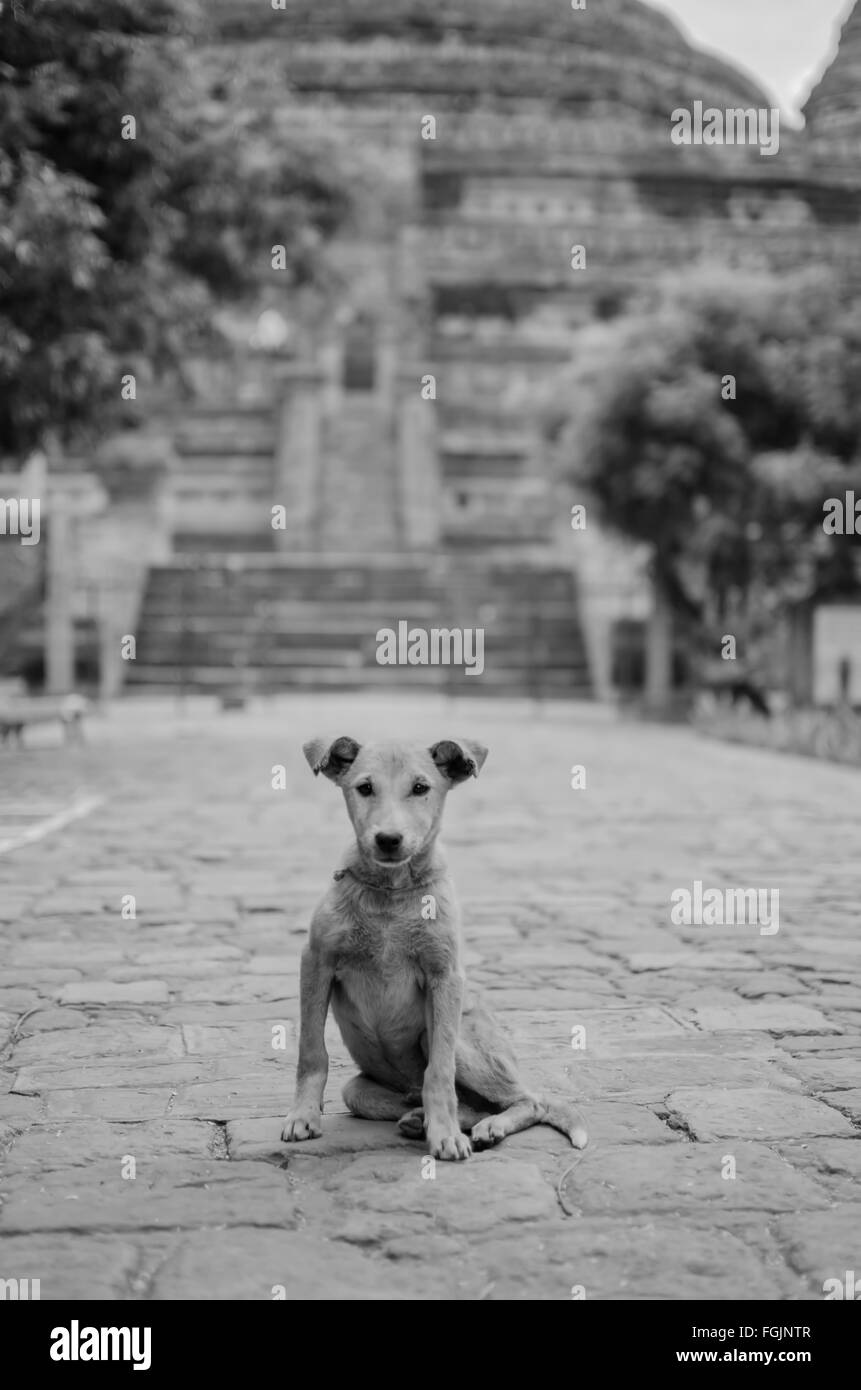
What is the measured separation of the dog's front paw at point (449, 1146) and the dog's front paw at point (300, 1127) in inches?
10.5

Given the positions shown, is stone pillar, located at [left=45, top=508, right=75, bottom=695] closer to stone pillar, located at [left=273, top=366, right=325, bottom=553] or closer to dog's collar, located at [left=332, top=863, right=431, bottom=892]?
stone pillar, located at [left=273, top=366, right=325, bottom=553]

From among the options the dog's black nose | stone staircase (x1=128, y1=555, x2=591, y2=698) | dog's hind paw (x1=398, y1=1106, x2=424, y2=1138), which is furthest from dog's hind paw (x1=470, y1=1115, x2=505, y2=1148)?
stone staircase (x1=128, y1=555, x2=591, y2=698)

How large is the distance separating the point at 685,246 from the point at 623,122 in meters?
7.73

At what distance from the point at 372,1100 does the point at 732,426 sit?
13141 mm

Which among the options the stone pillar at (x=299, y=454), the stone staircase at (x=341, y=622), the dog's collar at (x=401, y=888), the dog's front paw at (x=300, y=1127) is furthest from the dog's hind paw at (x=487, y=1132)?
the stone pillar at (x=299, y=454)

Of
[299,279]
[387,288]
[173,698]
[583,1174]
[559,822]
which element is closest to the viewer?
[583,1174]

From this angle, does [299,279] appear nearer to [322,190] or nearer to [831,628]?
[322,190]

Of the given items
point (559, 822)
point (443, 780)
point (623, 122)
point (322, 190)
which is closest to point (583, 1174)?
point (443, 780)

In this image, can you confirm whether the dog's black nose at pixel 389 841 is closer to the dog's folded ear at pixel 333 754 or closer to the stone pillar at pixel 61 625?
the dog's folded ear at pixel 333 754

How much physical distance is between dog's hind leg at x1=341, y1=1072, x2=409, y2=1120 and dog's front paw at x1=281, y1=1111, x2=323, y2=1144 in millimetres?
200

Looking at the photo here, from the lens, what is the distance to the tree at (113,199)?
9953mm

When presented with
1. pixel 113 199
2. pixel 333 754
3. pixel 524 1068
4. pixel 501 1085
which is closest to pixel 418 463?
pixel 113 199

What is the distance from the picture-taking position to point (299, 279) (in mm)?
15648

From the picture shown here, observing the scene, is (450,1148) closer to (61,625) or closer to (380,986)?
(380,986)
